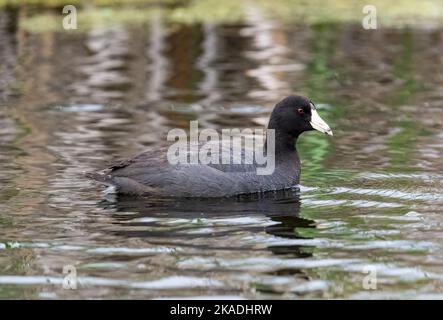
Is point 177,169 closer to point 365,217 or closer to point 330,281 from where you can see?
point 365,217

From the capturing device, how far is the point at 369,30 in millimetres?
16922

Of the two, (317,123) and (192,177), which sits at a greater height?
(317,123)

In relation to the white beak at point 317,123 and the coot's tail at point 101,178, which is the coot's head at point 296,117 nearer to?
the white beak at point 317,123

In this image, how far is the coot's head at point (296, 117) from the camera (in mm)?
8820

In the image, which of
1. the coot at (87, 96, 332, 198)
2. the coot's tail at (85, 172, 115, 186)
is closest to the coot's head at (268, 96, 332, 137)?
the coot at (87, 96, 332, 198)

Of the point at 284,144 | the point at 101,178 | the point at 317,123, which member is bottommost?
the point at 101,178

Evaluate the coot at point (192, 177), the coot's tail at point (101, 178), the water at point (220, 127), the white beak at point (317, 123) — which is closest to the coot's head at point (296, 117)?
the white beak at point (317, 123)

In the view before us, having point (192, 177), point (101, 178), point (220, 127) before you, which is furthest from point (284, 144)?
point (220, 127)

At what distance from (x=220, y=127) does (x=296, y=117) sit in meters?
2.08

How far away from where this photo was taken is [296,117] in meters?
8.85

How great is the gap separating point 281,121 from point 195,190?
1.09 metres

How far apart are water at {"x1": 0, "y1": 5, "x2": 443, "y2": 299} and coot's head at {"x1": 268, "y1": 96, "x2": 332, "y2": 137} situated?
0.45 m

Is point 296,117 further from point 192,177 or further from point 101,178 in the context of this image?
point 101,178

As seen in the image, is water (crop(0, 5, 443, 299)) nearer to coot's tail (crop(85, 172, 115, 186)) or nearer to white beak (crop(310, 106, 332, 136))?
coot's tail (crop(85, 172, 115, 186))
